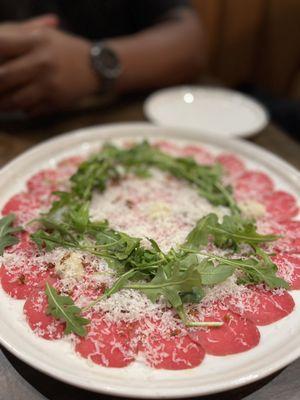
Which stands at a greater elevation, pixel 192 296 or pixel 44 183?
pixel 192 296

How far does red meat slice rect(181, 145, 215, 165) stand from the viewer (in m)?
1.64

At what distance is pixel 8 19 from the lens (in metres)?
2.29

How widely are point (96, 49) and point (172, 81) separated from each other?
0.48m

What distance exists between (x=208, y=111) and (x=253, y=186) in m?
0.66

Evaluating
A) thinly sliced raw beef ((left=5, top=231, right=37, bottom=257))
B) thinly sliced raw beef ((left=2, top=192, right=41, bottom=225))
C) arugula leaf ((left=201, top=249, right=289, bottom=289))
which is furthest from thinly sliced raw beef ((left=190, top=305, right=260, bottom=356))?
thinly sliced raw beef ((left=2, top=192, right=41, bottom=225))

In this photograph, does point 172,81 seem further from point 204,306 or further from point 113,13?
point 204,306

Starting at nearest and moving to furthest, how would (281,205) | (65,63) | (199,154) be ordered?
(281,205), (199,154), (65,63)

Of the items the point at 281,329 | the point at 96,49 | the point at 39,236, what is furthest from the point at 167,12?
the point at 281,329

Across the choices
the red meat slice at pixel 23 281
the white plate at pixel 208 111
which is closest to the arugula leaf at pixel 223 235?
the red meat slice at pixel 23 281

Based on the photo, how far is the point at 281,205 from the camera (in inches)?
55.9

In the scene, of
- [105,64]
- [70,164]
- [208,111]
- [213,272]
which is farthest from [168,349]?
[105,64]

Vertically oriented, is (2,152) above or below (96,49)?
below

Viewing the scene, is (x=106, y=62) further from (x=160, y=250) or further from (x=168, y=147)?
(x=160, y=250)

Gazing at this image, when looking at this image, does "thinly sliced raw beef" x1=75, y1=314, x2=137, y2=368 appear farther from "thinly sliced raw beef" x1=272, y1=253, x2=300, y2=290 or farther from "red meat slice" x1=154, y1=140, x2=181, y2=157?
"red meat slice" x1=154, y1=140, x2=181, y2=157
